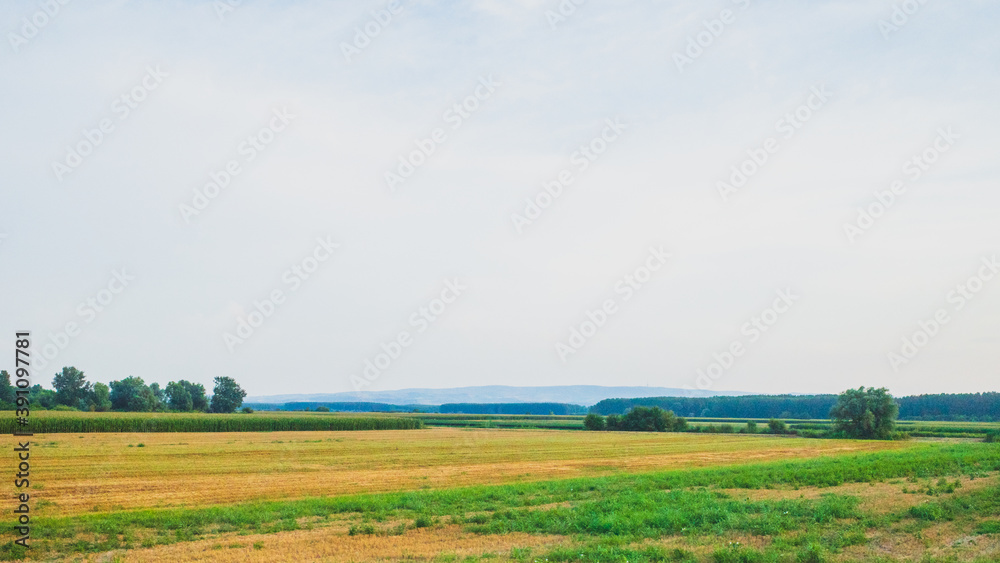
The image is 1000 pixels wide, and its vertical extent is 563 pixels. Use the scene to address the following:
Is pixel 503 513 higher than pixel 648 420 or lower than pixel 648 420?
higher

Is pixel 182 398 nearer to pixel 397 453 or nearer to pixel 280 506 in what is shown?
pixel 397 453

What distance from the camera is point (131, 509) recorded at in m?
23.4

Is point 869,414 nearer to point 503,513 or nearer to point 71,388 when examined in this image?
point 503,513

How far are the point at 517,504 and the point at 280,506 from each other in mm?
7950

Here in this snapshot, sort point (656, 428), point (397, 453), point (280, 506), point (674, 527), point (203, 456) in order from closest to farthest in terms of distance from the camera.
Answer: point (674, 527) → point (280, 506) → point (203, 456) → point (397, 453) → point (656, 428)

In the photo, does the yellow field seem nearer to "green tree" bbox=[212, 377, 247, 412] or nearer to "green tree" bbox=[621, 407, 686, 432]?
"green tree" bbox=[621, 407, 686, 432]

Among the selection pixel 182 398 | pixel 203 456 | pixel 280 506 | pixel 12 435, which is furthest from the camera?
pixel 182 398

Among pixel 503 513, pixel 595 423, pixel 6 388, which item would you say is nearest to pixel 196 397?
pixel 6 388

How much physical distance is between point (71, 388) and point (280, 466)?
97239 mm

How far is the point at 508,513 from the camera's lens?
21.8 m

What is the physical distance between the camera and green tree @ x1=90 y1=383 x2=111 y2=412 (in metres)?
117

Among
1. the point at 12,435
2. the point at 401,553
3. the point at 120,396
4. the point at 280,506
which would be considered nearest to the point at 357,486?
the point at 280,506

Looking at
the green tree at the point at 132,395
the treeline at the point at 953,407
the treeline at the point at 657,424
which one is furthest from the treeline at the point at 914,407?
the green tree at the point at 132,395

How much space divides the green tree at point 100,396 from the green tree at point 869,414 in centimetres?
11187
